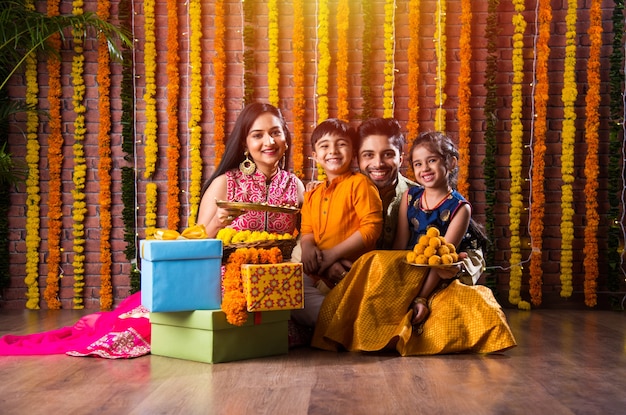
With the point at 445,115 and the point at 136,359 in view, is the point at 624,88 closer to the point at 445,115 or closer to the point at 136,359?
the point at 445,115

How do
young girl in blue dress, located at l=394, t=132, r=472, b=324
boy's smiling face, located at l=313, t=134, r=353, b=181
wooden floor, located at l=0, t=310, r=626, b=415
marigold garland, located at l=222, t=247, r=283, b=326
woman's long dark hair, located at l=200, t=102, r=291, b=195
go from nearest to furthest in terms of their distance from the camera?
wooden floor, located at l=0, t=310, r=626, b=415, marigold garland, located at l=222, t=247, r=283, b=326, young girl in blue dress, located at l=394, t=132, r=472, b=324, boy's smiling face, located at l=313, t=134, r=353, b=181, woman's long dark hair, located at l=200, t=102, r=291, b=195

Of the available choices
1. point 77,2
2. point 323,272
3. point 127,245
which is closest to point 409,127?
point 323,272

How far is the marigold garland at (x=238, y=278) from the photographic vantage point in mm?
3160

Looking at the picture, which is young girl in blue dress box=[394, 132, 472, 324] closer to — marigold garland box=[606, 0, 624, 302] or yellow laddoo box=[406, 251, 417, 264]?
yellow laddoo box=[406, 251, 417, 264]

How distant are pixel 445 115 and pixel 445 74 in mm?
314

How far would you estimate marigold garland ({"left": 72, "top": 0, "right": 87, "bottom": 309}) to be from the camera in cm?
544

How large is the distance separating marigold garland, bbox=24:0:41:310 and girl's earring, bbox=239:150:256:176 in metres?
2.16

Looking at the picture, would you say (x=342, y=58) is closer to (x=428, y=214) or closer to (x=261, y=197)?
(x=261, y=197)

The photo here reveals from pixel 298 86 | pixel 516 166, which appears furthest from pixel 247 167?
pixel 516 166

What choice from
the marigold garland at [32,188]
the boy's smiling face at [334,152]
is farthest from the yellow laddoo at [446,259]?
the marigold garland at [32,188]

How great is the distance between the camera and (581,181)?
5.45 m

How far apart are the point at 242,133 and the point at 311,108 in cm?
155

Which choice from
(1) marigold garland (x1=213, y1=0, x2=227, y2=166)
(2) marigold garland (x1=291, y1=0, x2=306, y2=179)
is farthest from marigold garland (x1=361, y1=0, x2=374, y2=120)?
(1) marigold garland (x1=213, y1=0, x2=227, y2=166)

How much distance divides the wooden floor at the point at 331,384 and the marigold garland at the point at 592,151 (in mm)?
1731
